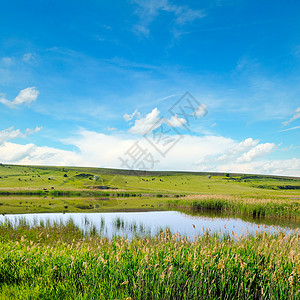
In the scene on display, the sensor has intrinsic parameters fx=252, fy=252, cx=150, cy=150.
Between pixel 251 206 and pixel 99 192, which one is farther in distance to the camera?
pixel 99 192

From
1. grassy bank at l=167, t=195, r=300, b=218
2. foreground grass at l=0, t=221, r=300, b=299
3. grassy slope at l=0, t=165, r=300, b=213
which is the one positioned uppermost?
foreground grass at l=0, t=221, r=300, b=299

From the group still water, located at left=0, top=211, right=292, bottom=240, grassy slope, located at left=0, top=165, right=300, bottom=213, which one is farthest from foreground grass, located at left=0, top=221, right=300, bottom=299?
grassy slope, located at left=0, top=165, right=300, bottom=213

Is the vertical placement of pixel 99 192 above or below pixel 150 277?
below

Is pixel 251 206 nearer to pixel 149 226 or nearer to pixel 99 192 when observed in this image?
pixel 149 226

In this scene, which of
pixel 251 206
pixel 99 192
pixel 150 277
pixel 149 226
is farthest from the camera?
pixel 99 192

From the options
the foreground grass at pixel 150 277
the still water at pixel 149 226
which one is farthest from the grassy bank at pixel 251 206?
the foreground grass at pixel 150 277

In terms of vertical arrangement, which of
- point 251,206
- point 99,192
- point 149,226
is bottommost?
point 99,192

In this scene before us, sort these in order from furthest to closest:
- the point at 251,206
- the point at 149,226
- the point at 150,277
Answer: the point at 251,206 < the point at 149,226 < the point at 150,277

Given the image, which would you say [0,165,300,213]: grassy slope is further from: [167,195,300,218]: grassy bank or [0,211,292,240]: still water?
[0,211,292,240]: still water

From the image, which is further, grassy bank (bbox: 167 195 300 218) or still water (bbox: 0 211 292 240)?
grassy bank (bbox: 167 195 300 218)

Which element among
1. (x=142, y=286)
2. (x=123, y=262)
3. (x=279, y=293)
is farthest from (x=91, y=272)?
(x=279, y=293)

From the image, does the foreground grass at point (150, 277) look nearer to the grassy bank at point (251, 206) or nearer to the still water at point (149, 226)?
the still water at point (149, 226)

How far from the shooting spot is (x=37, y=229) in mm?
16797

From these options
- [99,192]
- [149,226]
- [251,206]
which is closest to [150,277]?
[149,226]
